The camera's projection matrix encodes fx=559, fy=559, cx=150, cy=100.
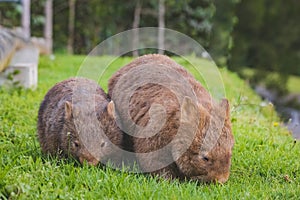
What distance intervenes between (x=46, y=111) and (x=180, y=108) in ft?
3.70

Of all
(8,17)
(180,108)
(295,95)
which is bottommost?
(295,95)

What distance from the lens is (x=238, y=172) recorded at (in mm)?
4141

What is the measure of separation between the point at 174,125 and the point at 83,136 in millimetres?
614

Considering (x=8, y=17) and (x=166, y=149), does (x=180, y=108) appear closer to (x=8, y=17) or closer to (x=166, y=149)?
(x=166, y=149)

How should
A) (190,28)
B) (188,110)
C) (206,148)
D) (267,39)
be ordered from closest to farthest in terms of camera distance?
(206,148), (188,110), (190,28), (267,39)

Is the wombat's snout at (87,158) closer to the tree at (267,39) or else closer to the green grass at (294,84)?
the tree at (267,39)

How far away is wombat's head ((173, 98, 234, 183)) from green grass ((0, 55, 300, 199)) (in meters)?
0.08

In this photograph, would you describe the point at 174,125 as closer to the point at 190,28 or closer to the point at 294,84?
the point at 190,28

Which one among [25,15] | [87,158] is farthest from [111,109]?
[25,15]

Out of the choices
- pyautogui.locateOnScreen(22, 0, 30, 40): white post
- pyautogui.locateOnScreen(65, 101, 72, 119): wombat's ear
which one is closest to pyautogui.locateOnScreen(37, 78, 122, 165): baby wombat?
pyautogui.locateOnScreen(65, 101, 72, 119): wombat's ear

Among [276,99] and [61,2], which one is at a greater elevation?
[61,2]

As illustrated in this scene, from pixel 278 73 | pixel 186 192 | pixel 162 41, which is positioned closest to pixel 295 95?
pixel 278 73

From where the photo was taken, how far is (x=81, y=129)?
12.4ft

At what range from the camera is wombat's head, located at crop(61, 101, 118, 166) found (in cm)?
374
